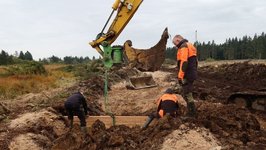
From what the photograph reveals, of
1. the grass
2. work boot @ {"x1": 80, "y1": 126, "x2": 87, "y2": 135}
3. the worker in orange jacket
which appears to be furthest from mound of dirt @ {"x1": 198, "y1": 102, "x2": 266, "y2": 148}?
the grass

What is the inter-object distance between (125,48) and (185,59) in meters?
3.43

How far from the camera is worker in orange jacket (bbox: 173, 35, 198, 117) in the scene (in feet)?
29.2

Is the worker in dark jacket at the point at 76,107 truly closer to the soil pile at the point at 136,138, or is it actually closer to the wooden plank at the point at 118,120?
the wooden plank at the point at 118,120

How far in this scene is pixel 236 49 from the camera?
271 feet

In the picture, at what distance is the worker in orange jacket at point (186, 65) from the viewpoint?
29.2 feet

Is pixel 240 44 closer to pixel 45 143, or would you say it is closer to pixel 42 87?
pixel 42 87

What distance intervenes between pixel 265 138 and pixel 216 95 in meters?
7.64

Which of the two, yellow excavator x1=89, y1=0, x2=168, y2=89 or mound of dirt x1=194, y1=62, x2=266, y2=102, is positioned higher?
yellow excavator x1=89, y1=0, x2=168, y2=89

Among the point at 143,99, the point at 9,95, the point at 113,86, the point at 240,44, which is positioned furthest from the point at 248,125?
the point at 240,44

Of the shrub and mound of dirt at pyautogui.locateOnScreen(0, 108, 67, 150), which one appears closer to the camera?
mound of dirt at pyautogui.locateOnScreen(0, 108, 67, 150)

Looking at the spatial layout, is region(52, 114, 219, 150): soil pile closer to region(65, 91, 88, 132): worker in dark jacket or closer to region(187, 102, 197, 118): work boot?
region(65, 91, 88, 132): worker in dark jacket

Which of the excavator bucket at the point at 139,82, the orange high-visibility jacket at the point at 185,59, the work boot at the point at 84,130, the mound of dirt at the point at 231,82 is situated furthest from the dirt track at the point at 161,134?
the excavator bucket at the point at 139,82

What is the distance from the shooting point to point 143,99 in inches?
630

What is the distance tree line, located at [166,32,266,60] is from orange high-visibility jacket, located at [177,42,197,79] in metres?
63.6
